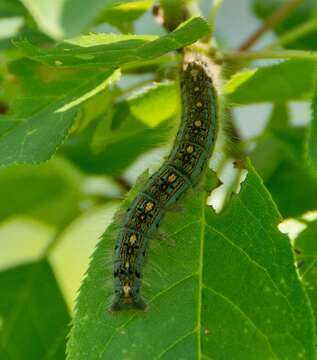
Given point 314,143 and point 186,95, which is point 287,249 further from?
point 186,95

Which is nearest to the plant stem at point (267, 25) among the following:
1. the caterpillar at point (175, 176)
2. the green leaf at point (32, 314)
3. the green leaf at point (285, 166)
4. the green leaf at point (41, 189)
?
the green leaf at point (285, 166)

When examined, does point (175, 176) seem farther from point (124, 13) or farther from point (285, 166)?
point (285, 166)

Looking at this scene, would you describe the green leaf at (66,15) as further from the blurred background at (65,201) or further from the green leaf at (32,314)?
the blurred background at (65,201)

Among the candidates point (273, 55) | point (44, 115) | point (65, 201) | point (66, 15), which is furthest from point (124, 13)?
point (65, 201)

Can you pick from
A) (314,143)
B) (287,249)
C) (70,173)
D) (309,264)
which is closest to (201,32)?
(314,143)

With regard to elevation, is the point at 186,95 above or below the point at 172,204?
above

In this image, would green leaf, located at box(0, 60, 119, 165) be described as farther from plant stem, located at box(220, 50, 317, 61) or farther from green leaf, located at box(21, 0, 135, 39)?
green leaf, located at box(21, 0, 135, 39)
